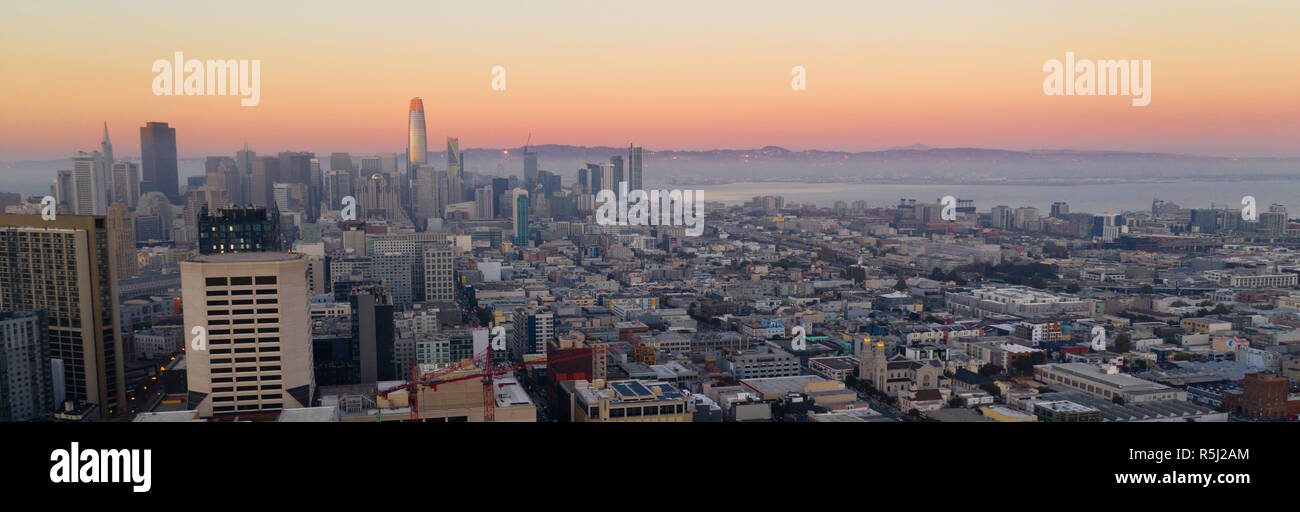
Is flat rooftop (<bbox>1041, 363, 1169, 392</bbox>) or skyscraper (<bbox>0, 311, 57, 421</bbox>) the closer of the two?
skyscraper (<bbox>0, 311, 57, 421</bbox>)

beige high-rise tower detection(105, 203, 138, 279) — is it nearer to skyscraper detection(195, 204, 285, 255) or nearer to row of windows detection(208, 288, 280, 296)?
skyscraper detection(195, 204, 285, 255)

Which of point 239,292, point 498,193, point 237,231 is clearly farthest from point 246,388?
point 498,193

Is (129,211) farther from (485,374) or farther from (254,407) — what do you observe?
(485,374)

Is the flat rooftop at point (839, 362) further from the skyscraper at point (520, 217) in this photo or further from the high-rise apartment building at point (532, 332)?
the skyscraper at point (520, 217)

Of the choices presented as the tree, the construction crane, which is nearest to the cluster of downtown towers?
the construction crane

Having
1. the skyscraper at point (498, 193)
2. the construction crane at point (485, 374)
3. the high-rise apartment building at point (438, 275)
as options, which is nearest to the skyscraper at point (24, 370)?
the construction crane at point (485, 374)
